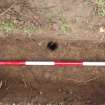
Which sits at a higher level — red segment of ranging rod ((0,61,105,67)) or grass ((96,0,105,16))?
grass ((96,0,105,16))

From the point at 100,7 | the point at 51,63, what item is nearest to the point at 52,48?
the point at 51,63

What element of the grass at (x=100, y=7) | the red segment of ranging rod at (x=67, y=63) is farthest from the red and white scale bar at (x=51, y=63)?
the grass at (x=100, y=7)

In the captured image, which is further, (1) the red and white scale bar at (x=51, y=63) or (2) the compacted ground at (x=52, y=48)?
(1) the red and white scale bar at (x=51, y=63)

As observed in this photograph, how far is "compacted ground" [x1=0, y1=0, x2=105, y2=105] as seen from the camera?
353 cm

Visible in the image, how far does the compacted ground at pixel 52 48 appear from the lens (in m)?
3.53

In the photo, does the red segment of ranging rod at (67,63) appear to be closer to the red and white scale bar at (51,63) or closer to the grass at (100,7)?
the red and white scale bar at (51,63)

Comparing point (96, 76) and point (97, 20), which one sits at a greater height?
point (97, 20)

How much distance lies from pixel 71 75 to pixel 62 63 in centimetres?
21

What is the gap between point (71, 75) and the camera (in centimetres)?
383

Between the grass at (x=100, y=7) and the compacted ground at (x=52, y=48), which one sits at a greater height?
the grass at (x=100, y=7)

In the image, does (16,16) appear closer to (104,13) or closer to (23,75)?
(23,75)


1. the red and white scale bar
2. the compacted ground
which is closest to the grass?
the compacted ground

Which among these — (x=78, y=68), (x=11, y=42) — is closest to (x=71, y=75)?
(x=78, y=68)

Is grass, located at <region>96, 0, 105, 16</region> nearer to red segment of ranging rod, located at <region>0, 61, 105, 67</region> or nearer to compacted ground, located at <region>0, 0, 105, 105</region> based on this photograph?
compacted ground, located at <region>0, 0, 105, 105</region>
